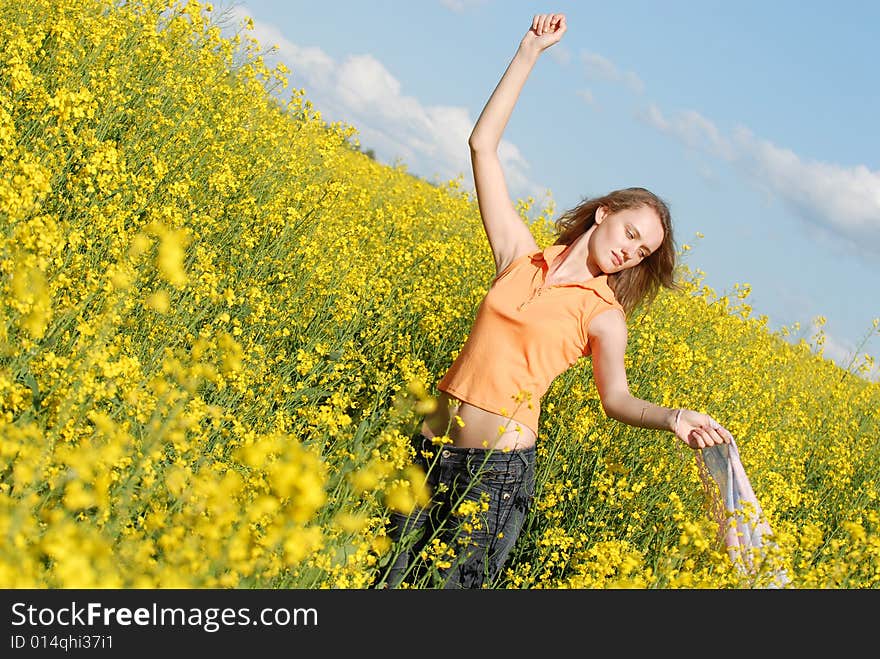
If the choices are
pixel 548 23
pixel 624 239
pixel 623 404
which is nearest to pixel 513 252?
pixel 624 239

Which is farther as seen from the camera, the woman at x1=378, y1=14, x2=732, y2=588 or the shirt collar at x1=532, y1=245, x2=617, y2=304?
the shirt collar at x1=532, y1=245, x2=617, y2=304

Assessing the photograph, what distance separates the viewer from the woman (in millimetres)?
2914

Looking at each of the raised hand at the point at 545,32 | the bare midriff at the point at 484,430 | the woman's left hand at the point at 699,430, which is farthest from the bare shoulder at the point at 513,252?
the woman's left hand at the point at 699,430

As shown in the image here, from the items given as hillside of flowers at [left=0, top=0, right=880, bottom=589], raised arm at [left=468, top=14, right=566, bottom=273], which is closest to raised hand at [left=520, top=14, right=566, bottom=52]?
raised arm at [left=468, top=14, right=566, bottom=273]

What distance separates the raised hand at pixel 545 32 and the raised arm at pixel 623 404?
1066 mm

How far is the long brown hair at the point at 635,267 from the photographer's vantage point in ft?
10.9

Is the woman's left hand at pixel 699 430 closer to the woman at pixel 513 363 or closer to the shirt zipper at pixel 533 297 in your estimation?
the woman at pixel 513 363

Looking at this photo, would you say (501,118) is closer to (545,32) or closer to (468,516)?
(545,32)

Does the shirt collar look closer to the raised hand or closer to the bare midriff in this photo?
the bare midriff

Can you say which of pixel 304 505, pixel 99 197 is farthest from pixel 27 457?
pixel 99 197

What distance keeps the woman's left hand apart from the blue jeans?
0.56 meters

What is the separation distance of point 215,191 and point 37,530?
3.30 meters

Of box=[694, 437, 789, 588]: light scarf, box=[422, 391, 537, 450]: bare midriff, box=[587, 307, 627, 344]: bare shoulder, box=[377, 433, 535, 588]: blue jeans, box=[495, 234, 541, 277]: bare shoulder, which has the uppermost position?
box=[495, 234, 541, 277]: bare shoulder

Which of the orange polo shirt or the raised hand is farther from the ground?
the raised hand
